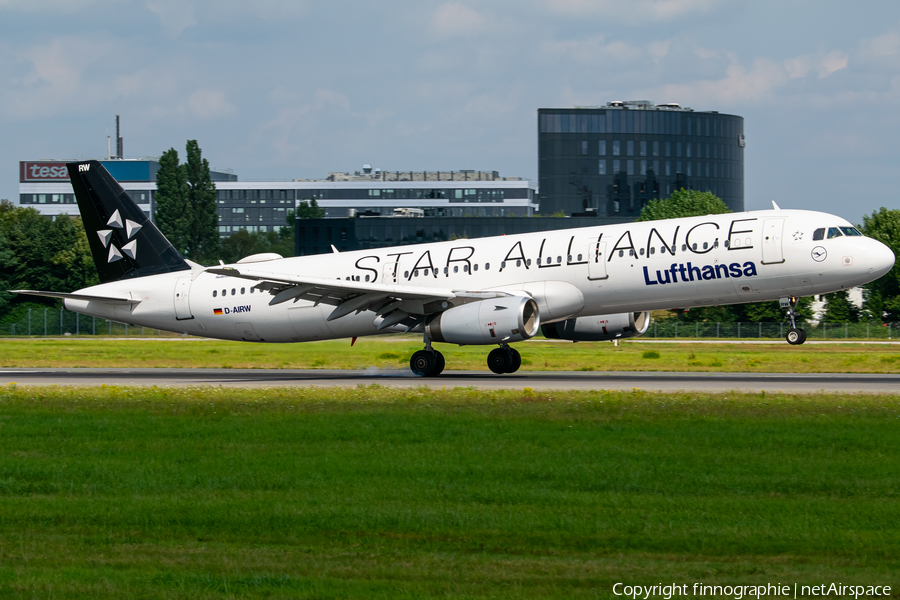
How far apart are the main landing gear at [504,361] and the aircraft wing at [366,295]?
246 centimetres

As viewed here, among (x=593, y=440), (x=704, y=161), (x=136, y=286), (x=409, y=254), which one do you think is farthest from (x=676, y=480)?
(x=704, y=161)

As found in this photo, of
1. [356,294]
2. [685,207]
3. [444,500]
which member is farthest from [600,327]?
[685,207]

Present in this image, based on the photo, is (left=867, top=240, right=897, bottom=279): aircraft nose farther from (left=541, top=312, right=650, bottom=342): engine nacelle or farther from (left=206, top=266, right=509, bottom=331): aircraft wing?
(left=206, top=266, right=509, bottom=331): aircraft wing

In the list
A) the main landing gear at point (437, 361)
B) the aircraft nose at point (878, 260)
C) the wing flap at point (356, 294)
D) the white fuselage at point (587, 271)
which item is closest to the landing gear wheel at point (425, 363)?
the main landing gear at point (437, 361)

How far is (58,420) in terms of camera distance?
2003cm

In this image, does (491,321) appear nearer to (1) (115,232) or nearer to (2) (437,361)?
(2) (437,361)

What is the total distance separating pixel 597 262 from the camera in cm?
2962

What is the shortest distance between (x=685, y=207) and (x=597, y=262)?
65.8 metres

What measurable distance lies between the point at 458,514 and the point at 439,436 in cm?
609

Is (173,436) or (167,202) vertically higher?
(167,202)

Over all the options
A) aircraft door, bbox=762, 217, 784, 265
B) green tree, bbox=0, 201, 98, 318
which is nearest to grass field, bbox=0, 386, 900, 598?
aircraft door, bbox=762, 217, 784, 265

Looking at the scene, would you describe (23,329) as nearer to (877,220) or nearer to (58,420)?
(58,420)

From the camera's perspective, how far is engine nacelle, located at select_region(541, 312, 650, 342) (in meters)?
32.7

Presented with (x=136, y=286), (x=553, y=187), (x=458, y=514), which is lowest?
(x=458, y=514)
